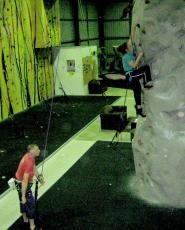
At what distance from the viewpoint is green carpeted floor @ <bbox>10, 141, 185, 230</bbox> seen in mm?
5855

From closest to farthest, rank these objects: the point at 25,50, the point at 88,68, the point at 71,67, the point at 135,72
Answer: the point at 135,72 < the point at 25,50 < the point at 71,67 < the point at 88,68

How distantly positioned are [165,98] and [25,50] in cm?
860

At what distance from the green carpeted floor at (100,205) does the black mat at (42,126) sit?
1.24 m

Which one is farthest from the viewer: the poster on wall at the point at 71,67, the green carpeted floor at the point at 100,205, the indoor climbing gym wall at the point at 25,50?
the poster on wall at the point at 71,67

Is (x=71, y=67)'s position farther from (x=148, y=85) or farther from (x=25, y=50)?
(x=148, y=85)

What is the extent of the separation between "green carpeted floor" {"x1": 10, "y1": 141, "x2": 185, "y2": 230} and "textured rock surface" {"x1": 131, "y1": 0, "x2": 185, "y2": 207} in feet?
1.69

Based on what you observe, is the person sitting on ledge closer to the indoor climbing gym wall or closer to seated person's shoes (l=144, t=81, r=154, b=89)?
seated person's shoes (l=144, t=81, r=154, b=89)

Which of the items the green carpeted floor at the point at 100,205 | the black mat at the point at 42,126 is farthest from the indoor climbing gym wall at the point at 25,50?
the green carpeted floor at the point at 100,205

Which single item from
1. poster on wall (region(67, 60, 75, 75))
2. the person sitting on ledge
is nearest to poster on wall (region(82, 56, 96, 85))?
poster on wall (region(67, 60, 75, 75))

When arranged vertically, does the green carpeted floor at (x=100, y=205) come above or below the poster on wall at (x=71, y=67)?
below

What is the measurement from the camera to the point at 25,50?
543 inches

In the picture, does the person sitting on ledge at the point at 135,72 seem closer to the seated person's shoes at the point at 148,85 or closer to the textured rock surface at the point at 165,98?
the seated person's shoes at the point at 148,85

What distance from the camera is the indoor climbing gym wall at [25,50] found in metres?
12.5

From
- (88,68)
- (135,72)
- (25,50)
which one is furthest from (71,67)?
(135,72)
